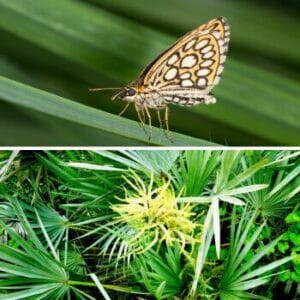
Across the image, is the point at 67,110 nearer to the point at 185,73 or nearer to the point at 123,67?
the point at 123,67

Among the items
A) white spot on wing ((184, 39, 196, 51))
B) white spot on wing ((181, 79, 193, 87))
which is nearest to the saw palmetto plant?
white spot on wing ((181, 79, 193, 87))

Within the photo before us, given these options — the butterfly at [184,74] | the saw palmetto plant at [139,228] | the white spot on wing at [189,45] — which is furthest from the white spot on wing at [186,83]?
the saw palmetto plant at [139,228]

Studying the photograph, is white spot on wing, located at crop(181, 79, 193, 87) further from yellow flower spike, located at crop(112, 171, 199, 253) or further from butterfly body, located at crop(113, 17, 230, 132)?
yellow flower spike, located at crop(112, 171, 199, 253)

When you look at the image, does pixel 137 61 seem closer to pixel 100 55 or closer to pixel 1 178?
pixel 100 55

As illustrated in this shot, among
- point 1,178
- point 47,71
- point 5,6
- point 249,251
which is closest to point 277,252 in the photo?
point 249,251

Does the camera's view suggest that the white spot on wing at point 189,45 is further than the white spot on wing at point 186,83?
No

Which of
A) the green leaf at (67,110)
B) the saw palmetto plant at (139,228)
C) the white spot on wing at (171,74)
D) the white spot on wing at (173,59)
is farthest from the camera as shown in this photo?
the saw palmetto plant at (139,228)

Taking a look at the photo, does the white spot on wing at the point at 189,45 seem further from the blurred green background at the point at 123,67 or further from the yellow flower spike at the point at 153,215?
the yellow flower spike at the point at 153,215

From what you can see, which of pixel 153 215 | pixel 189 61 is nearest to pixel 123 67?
pixel 189 61
